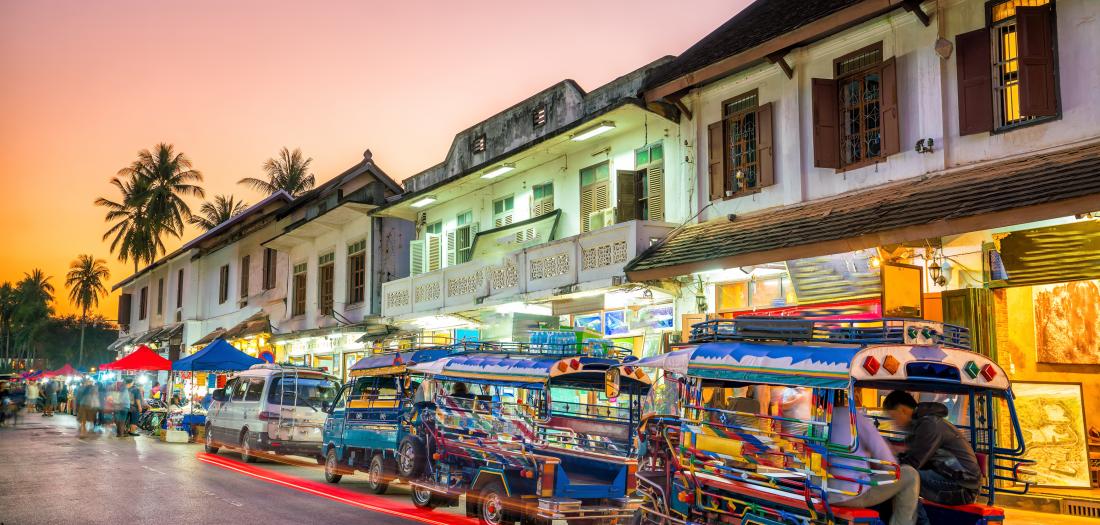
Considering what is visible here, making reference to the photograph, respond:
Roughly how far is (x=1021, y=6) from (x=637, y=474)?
28.3ft

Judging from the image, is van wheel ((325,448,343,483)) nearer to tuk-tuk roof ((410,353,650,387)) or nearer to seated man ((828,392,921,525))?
tuk-tuk roof ((410,353,650,387))

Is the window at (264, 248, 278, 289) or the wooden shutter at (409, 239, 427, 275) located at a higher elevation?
the window at (264, 248, 278, 289)

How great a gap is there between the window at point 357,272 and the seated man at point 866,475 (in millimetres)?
25474

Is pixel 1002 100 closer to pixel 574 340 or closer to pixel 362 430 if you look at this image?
pixel 574 340

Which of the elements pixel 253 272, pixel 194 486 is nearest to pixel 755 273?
pixel 194 486

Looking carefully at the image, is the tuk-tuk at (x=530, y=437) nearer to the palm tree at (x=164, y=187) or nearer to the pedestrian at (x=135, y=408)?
the pedestrian at (x=135, y=408)

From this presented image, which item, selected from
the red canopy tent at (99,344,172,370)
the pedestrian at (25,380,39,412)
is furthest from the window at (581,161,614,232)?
the pedestrian at (25,380,39,412)

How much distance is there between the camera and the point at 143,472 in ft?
57.5

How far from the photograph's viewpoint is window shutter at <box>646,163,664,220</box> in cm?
1942

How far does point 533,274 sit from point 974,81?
1062 centimetres

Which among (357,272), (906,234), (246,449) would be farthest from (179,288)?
(906,234)

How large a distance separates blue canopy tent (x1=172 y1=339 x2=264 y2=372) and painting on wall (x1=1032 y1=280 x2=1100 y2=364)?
68.1ft

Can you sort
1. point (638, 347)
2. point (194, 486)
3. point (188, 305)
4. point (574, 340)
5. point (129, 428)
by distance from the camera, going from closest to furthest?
point (574, 340) < point (194, 486) < point (638, 347) < point (129, 428) < point (188, 305)

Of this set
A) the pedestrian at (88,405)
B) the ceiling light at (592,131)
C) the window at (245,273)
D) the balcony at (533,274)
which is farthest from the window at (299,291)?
the ceiling light at (592,131)
